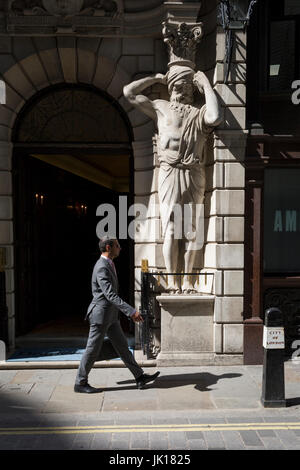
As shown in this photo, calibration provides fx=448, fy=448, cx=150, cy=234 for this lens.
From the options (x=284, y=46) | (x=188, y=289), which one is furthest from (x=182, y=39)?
(x=188, y=289)

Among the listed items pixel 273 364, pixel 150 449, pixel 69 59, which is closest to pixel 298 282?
pixel 273 364

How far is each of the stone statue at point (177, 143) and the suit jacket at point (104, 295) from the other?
1.73 metres

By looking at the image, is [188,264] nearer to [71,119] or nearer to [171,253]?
[171,253]

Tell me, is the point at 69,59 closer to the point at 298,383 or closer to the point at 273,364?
the point at 273,364

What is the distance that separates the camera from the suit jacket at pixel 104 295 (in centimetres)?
617

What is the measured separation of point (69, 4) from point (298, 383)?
7417 millimetres

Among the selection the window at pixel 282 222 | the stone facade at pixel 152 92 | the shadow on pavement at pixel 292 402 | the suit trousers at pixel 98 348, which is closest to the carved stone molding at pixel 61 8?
the stone facade at pixel 152 92

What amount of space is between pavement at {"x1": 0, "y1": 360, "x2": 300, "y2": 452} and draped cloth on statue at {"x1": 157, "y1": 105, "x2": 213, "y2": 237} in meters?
2.67

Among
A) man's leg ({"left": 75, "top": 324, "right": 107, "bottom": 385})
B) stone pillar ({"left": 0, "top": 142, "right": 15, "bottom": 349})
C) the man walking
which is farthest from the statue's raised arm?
man's leg ({"left": 75, "top": 324, "right": 107, "bottom": 385})

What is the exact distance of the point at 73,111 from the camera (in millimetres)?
8602

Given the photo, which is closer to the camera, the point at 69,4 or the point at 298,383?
the point at 298,383

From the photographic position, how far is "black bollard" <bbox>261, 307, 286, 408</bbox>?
576 cm

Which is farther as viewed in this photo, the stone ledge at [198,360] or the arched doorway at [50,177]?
the arched doorway at [50,177]
